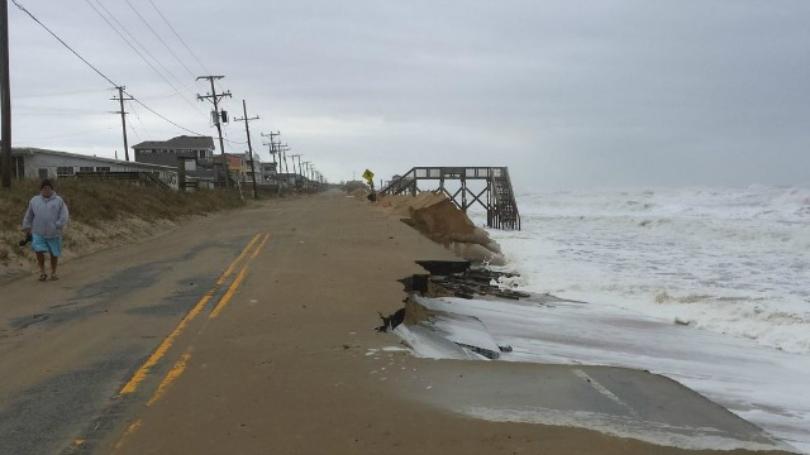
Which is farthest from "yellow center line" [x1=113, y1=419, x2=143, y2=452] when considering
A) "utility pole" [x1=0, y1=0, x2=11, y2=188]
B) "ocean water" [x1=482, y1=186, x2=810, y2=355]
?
"utility pole" [x1=0, y1=0, x2=11, y2=188]

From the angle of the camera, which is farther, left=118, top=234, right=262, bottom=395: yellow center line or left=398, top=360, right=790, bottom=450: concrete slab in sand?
left=118, top=234, right=262, bottom=395: yellow center line

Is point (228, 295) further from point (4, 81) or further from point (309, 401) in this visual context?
point (4, 81)

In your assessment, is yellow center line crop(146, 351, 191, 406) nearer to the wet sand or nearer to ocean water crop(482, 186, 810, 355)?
the wet sand

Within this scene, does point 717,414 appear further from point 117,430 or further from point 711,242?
point 711,242

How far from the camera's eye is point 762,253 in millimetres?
24953

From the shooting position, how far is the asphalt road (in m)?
4.42

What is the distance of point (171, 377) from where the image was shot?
5.82m

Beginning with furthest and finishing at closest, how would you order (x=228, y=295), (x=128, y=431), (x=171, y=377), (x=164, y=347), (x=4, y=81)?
(x=4, y=81) → (x=228, y=295) → (x=164, y=347) → (x=171, y=377) → (x=128, y=431)

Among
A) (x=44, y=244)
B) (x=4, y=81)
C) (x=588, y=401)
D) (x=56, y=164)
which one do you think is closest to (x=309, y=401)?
(x=588, y=401)

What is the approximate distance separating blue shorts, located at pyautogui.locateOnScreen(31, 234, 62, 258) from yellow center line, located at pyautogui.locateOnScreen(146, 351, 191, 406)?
253 inches

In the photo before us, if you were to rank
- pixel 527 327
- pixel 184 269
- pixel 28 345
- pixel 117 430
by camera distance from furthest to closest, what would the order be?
pixel 184 269, pixel 527 327, pixel 28 345, pixel 117 430

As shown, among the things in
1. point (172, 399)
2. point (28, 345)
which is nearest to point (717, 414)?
point (172, 399)

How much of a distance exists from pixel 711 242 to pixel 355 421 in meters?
28.6

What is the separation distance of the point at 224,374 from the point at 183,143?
88.3 m
